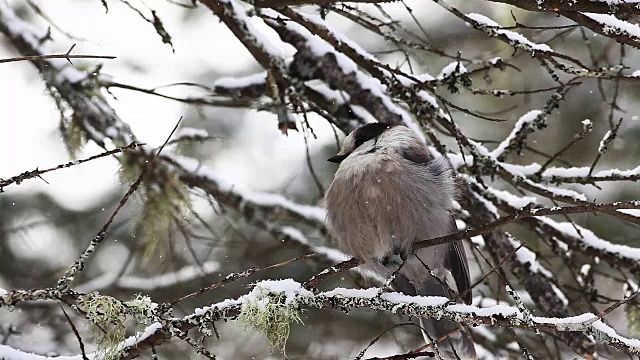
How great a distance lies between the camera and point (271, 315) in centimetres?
225

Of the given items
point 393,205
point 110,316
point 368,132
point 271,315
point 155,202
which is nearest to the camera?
point 110,316

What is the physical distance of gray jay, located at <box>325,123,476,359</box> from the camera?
302 centimetres

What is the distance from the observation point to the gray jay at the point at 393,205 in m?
3.02

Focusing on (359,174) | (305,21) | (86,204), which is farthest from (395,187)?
(86,204)

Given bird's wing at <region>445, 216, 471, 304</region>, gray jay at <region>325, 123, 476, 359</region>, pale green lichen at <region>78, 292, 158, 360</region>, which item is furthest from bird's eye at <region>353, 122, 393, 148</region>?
pale green lichen at <region>78, 292, 158, 360</region>

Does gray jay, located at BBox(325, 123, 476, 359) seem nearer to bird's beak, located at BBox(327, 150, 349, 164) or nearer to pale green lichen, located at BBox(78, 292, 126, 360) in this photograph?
bird's beak, located at BBox(327, 150, 349, 164)

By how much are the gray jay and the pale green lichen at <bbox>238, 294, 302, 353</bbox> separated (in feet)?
2.27

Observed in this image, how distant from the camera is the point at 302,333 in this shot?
5148 millimetres

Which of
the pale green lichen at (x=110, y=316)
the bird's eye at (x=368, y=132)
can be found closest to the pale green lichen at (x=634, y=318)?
the bird's eye at (x=368, y=132)

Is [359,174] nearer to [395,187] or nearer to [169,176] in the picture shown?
[395,187]

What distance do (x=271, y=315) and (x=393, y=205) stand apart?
937 millimetres

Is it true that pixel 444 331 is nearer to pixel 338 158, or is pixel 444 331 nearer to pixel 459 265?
pixel 459 265

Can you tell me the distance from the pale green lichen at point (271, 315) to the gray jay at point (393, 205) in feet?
2.27

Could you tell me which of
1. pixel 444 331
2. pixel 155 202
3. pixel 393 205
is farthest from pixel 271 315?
pixel 155 202
